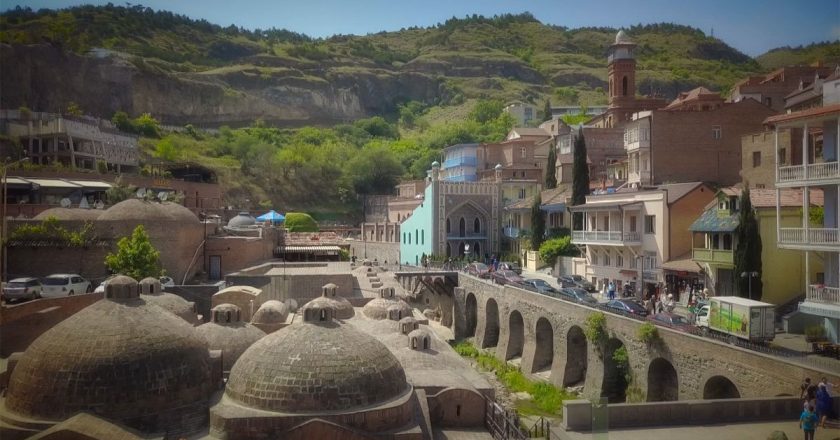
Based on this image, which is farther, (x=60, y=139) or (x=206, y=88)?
(x=206, y=88)

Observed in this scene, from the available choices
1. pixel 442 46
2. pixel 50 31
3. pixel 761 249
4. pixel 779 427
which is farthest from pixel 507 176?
pixel 442 46

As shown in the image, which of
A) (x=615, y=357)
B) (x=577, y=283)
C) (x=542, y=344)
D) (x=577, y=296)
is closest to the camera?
(x=615, y=357)

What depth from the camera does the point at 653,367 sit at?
23.2m

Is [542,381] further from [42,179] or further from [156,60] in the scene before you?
[156,60]

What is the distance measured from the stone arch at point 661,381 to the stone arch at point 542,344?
895cm

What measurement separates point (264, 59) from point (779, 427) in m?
125

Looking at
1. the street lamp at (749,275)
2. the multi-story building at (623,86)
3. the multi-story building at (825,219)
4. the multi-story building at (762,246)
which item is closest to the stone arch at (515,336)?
the multi-story building at (762,246)

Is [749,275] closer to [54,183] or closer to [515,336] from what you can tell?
[515,336]

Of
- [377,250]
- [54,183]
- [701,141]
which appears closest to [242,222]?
[54,183]

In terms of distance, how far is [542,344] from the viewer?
3250 cm

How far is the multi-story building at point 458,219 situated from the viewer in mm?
52000

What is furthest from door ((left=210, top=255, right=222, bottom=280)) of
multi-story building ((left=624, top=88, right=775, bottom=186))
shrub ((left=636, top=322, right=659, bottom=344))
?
multi-story building ((left=624, top=88, right=775, bottom=186))

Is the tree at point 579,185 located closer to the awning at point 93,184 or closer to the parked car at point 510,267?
the parked car at point 510,267

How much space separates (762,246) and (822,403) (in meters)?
12.4
